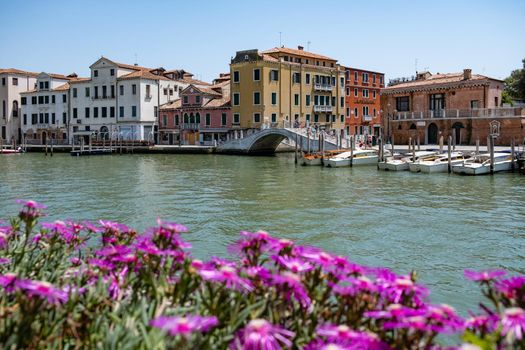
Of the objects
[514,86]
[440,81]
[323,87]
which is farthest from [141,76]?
[514,86]

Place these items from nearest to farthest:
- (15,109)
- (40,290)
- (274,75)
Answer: (40,290)
(274,75)
(15,109)

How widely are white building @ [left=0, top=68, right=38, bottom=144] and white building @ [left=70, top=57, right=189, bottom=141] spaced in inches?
364

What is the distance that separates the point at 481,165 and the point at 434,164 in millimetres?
2481

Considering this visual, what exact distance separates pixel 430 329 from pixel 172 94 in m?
59.4

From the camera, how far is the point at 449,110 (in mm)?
45250

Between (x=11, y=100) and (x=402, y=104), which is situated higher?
(x=11, y=100)

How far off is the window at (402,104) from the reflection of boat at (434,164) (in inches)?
751

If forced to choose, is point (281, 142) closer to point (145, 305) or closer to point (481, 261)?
point (481, 261)

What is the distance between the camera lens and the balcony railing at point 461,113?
4156 centimetres

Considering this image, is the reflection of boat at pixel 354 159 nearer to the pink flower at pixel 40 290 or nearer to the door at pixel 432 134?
the door at pixel 432 134


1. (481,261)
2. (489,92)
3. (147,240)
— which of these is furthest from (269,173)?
(147,240)

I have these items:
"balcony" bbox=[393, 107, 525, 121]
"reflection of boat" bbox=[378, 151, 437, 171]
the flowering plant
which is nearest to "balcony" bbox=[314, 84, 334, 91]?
"balcony" bbox=[393, 107, 525, 121]

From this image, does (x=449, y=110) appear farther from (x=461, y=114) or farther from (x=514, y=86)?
(x=514, y=86)

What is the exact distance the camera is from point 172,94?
197ft
